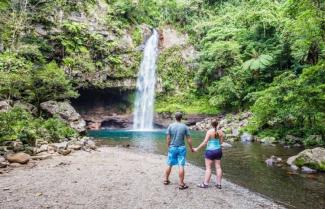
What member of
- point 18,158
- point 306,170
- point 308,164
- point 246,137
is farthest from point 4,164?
point 246,137

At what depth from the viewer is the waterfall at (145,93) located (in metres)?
39.1

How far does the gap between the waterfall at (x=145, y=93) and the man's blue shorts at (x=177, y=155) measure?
99.5ft

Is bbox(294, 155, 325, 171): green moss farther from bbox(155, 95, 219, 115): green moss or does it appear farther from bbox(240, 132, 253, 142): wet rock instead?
bbox(155, 95, 219, 115): green moss

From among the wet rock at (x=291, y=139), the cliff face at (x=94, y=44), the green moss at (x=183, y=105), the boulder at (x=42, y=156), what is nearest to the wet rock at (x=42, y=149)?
the boulder at (x=42, y=156)

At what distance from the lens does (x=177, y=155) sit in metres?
8.33

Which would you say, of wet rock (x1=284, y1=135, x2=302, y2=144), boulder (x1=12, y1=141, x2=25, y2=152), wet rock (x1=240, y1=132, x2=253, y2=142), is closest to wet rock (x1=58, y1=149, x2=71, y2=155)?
boulder (x1=12, y1=141, x2=25, y2=152)

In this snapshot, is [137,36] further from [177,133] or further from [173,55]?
[177,133]

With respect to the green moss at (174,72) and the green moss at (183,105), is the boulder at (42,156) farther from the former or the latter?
the green moss at (174,72)

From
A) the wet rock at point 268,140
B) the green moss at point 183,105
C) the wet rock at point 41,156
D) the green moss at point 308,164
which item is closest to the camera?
the green moss at point 308,164

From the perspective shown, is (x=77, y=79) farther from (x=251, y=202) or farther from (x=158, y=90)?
(x=251, y=202)

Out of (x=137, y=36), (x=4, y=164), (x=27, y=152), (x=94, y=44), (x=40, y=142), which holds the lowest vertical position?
(x=4, y=164)

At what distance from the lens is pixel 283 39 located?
32.6 meters

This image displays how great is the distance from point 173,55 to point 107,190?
3572 centimetres

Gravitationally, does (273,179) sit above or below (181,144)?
below
